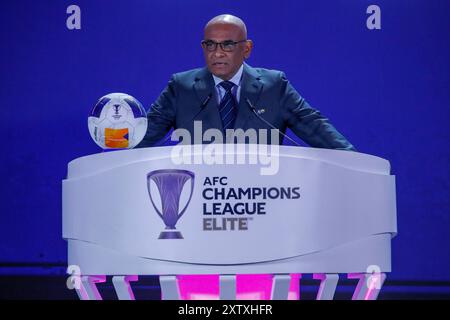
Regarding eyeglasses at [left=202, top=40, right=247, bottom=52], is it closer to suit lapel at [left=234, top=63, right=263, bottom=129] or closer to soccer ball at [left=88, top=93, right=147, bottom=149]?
suit lapel at [left=234, top=63, right=263, bottom=129]

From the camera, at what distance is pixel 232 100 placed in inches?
144

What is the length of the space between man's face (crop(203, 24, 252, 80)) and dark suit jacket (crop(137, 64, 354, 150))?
0.06 m

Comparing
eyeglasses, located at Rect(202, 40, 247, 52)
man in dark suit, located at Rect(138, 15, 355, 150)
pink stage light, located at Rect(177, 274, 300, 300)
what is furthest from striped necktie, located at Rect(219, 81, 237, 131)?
pink stage light, located at Rect(177, 274, 300, 300)

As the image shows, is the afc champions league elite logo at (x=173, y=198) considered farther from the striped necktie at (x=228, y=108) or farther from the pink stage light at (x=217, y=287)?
the striped necktie at (x=228, y=108)

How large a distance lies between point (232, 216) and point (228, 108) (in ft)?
2.41

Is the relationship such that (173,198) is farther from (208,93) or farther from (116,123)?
(208,93)

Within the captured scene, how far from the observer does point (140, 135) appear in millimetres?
3289

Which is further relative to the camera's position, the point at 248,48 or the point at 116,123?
the point at 248,48

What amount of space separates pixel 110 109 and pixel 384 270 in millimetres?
1245

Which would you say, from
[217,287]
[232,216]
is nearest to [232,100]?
[232,216]

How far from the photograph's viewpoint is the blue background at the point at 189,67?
4.11 metres

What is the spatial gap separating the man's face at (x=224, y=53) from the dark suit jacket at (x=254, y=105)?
0.06 meters

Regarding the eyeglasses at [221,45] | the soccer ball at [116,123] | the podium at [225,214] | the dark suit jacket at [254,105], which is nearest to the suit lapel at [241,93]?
the dark suit jacket at [254,105]
